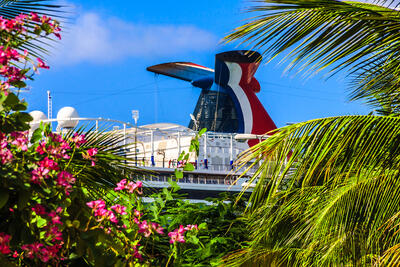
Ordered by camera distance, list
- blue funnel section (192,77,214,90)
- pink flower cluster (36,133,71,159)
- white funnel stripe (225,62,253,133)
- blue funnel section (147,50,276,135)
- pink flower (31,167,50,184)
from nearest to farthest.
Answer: pink flower (31,167,50,184) → pink flower cluster (36,133,71,159) → blue funnel section (147,50,276,135) → white funnel stripe (225,62,253,133) → blue funnel section (192,77,214,90)

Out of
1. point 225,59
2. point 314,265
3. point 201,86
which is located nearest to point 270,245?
point 314,265

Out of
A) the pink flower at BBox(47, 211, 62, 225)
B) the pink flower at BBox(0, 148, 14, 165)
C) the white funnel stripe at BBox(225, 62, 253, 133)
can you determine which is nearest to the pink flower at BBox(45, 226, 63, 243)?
the pink flower at BBox(47, 211, 62, 225)

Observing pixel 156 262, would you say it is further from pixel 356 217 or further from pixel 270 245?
pixel 356 217

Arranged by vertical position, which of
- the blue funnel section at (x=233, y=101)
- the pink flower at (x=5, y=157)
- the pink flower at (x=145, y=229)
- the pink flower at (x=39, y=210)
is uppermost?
the blue funnel section at (x=233, y=101)

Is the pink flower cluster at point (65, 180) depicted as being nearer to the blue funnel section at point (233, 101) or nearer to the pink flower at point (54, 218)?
the pink flower at point (54, 218)

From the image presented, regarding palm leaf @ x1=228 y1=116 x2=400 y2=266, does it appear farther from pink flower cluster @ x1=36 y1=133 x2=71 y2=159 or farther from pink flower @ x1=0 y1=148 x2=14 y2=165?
pink flower @ x1=0 y1=148 x2=14 y2=165

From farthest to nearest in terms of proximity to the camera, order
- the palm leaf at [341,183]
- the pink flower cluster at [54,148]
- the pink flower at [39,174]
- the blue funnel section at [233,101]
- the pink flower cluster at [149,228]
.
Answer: the blue funnel section at [233,101] < the palm leaf at [341,183] < the pink flower cluster at [149,228] < the pink flower cluster at [54,148] < the pink flower at [39,174]

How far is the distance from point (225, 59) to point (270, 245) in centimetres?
3829

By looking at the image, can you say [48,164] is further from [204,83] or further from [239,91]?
[204,83]

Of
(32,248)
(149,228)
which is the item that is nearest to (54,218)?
(32,248)

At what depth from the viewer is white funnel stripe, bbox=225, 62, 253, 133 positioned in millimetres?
44000

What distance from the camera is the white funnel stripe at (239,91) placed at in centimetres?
4400

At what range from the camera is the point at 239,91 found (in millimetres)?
→ 44531

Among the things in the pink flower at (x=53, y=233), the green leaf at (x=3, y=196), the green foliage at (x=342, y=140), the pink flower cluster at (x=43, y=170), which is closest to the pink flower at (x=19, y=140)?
the pink flower cluster at (x=43, y=170)
